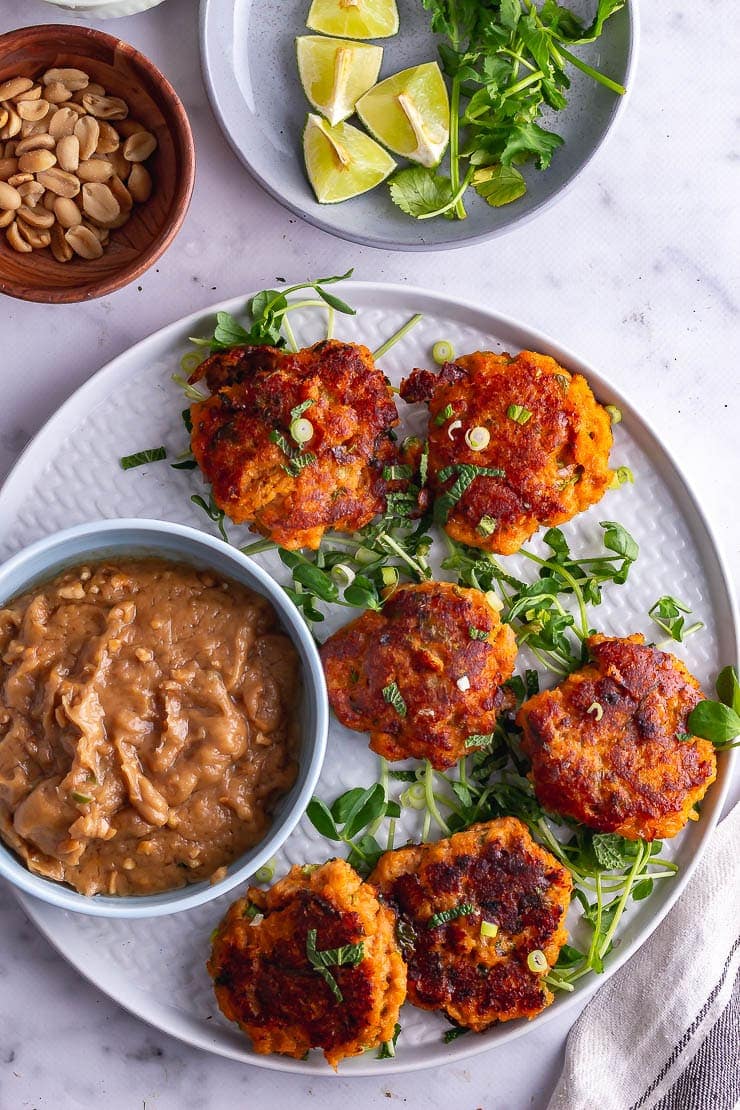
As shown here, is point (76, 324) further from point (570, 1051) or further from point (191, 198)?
point (570, 1051)

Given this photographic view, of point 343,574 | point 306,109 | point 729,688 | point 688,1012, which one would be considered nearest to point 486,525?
point 343,574

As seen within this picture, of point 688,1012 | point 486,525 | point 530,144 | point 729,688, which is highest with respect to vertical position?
point 530,144

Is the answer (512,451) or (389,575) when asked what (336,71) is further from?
(389,575)

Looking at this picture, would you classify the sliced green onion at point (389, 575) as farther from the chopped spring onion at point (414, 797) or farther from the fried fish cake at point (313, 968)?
the fried fish cake at point (313, 968)

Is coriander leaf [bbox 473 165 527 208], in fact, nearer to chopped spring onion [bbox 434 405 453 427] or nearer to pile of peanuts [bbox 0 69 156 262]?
chopped spring onion [bbox 434 405 453 427]

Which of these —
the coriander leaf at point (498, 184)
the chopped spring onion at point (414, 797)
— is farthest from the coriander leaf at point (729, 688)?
the coriander leaf at point (498, 184)

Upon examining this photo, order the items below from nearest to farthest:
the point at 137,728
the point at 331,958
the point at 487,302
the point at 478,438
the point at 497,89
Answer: the point at 137,728, the point at 331,958, the point at 478,438, the point at 497,89, the point at 487,302

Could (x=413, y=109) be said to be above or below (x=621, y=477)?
above

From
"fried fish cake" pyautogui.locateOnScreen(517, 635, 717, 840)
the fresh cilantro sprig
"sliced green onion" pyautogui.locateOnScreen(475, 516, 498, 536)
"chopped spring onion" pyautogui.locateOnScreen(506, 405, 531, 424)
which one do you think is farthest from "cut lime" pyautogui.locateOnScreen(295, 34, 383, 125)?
"fried fish cake" pyautogui.locateOnScreen(517, 635, 717, 840)
